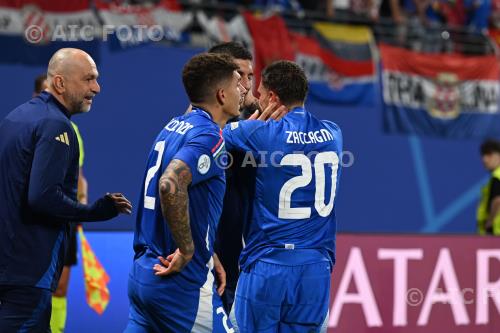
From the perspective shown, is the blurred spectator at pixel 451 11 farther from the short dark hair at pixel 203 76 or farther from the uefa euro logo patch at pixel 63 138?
the uefa euro logo patch at pixel 63 138

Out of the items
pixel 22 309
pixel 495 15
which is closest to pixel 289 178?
pixel 22 309

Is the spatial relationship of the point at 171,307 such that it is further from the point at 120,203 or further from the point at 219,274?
the point at 219,274

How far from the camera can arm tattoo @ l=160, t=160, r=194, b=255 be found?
436 centimetres

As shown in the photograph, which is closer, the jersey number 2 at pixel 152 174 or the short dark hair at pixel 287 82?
the jersey number 2 at pixel 152 174

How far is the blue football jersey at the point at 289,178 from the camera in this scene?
17.8ft

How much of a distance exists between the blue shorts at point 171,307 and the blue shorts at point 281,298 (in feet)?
3.10

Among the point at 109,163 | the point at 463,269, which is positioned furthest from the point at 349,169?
the point at 463,269

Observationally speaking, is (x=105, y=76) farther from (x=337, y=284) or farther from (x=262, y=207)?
(x=262, y=207)

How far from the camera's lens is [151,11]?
12.2m

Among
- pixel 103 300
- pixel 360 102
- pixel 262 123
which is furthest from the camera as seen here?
pixel 360 102

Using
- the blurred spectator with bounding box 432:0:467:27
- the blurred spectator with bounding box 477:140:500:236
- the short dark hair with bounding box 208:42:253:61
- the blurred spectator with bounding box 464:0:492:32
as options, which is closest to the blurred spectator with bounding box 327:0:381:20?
the blurred spectator with bounding box 432:0:467:27

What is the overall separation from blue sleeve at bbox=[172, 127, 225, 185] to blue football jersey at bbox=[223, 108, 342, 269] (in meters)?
0.81

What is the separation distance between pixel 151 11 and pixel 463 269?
5803 mm

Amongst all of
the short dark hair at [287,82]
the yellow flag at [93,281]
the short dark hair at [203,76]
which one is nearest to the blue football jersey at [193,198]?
the short dark hair at [203,76]
